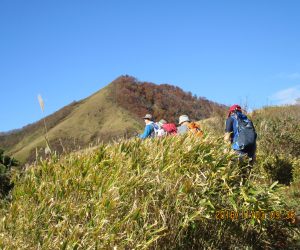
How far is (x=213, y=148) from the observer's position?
6.21 m

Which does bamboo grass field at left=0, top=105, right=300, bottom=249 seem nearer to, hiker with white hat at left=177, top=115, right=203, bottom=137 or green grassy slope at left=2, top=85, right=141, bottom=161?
hiker with white hat at left=177, top=115, right=203, bottom=137

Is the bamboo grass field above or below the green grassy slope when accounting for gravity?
below

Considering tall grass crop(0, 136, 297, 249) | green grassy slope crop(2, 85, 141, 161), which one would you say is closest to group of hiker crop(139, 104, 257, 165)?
tall grass crop(0, 136, 297, 249)

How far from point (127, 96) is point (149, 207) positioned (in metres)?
90.7

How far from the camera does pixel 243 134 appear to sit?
24.6 ft

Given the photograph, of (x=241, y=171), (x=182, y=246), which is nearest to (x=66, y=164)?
(x=182, y=246)

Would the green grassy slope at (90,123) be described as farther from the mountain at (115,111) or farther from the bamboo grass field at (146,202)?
the bamboo grass field at (146,202)

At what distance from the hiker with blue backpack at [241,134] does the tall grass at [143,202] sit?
108cm

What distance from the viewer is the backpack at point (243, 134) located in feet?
24.3

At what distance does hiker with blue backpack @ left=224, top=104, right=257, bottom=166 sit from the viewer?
7.40 meters

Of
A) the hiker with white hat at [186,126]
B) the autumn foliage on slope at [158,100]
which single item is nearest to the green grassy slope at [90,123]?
the autumn foliage on slope at [158,100]

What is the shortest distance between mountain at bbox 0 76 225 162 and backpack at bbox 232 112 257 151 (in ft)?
197

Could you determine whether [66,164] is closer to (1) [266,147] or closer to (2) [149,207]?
(2) [149,207]

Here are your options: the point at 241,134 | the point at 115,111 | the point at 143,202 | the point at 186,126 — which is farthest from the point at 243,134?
the point at 115,111
